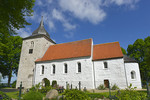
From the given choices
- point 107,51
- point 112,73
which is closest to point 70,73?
point 112,73

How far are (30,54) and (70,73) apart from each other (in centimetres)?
955

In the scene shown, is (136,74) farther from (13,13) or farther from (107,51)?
(13,13)

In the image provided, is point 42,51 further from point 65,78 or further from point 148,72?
point 148,72

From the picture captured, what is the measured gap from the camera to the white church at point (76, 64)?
1641 centimetres

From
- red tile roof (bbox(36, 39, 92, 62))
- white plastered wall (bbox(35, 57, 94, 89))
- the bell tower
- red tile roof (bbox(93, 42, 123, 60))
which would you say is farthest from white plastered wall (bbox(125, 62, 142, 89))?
the bell tower

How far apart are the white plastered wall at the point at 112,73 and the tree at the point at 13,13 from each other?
40.7 ft

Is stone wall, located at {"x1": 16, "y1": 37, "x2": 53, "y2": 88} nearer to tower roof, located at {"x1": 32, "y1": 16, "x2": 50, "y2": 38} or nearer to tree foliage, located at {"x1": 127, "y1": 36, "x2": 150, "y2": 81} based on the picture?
tower roof, located at {"x1": 32, "y1": 16, "x2": 50, "y2": 38}

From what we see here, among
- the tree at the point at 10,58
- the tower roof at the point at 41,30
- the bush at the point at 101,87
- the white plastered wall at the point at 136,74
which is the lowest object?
the bush at the point at 101,87

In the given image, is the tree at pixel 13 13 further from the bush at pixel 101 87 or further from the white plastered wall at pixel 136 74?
the white plastered wall at pixel 136 74

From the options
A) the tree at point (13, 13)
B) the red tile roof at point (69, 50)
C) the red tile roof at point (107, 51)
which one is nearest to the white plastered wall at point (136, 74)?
the red tile roof at point (107, 51)

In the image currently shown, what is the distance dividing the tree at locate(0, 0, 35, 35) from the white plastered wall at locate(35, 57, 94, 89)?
1060cm

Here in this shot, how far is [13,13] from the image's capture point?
7941mm

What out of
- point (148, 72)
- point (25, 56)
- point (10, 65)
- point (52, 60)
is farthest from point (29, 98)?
point (148, 72)

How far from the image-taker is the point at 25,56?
22672 millimetres
